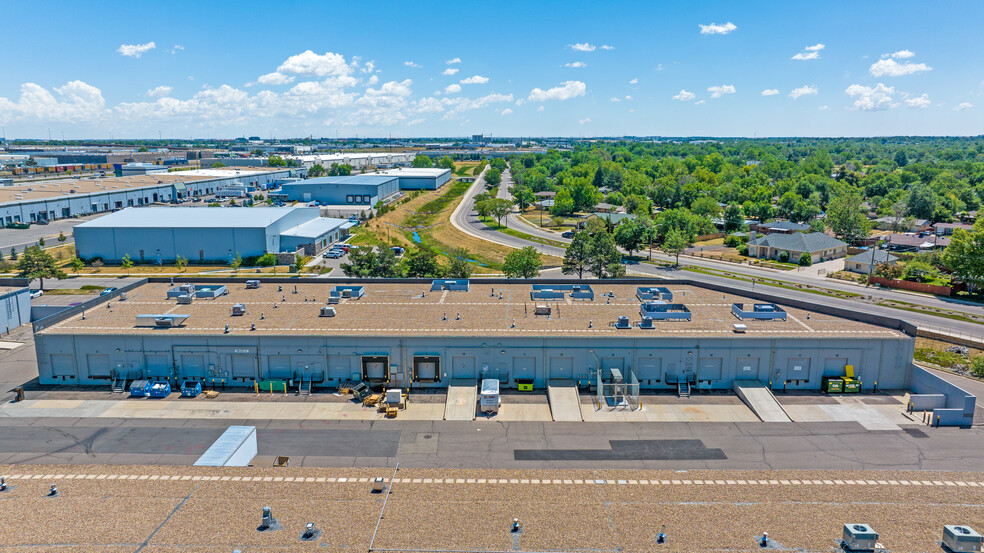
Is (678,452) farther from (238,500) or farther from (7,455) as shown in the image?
(7,455)

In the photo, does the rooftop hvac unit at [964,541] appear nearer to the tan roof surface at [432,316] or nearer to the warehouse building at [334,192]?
the tan roof surface at [432,316]

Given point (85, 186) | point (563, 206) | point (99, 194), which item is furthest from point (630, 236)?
point (85, 186)

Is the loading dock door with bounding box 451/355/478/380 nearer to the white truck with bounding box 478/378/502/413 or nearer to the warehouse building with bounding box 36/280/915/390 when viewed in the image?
the warehouse building with bounding box 36/280/915/390

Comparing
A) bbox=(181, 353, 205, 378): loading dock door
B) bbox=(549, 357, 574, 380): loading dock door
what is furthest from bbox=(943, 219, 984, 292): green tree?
bbox=(181, 353, 205, 378): loading dock door

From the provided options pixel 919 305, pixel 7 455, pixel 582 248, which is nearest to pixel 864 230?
pixel 919 305

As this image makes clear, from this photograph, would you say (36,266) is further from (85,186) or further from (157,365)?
(85,186)

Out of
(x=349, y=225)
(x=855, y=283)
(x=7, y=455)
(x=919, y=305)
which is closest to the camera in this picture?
(x=7, y=455)
